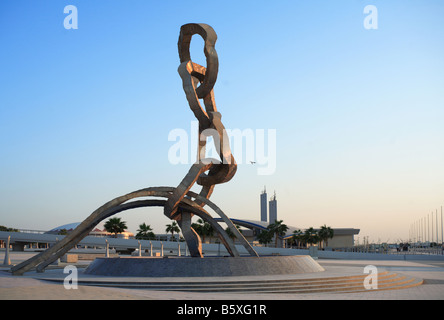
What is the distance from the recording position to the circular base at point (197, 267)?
17.9 meters

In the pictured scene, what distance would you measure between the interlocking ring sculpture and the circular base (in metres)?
2.30

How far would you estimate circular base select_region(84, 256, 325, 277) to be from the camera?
58.7 ft

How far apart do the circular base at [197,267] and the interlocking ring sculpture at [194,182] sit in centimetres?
230

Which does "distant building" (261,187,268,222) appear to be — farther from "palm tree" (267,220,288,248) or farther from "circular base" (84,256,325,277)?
"circular base" (84,256,325,277)

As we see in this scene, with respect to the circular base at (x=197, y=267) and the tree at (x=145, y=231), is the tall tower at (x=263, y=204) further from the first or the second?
the circular base at (x=197, y=267)

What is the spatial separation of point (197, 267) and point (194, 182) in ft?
13.4

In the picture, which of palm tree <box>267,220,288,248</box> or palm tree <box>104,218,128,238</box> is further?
palm tree <box>267,220,288,248</box>

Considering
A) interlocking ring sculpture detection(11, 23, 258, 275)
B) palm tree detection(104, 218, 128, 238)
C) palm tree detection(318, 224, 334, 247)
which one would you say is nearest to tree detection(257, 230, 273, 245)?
palm tree detection(318, 224, 334, 247)

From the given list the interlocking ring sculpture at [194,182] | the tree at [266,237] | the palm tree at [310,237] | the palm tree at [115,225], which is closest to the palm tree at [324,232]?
the palm tree at [310,237]

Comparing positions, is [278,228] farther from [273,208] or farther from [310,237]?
[273,208]

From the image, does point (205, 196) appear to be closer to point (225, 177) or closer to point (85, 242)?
point (225, 177)
